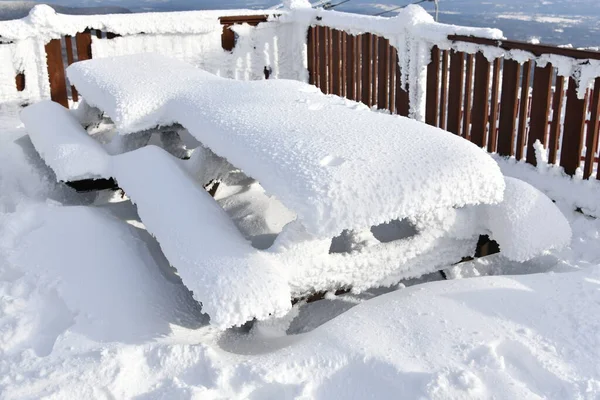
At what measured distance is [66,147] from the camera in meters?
3.60

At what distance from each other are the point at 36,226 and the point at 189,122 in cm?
105

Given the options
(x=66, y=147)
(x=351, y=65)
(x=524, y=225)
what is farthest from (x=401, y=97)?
(x=66, y=147)

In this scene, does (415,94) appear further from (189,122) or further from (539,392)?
A: (539,392)

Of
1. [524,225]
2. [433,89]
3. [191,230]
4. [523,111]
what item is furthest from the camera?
[433,89]

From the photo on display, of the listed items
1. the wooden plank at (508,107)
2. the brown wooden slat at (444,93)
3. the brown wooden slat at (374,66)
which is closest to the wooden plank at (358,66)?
the brown wooden slat at (374,66)

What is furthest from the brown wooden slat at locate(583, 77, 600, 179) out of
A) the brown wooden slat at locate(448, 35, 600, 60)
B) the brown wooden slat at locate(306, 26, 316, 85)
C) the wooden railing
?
the brown wooden slat at locate(306, 26, 316, 85)

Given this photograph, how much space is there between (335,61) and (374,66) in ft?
3.19

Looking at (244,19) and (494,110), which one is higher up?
(244,19)

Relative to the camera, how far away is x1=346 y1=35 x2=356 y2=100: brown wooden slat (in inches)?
271

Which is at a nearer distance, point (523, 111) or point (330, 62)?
point (523, 111)

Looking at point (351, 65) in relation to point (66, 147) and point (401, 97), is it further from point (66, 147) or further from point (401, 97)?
point (66, 147)

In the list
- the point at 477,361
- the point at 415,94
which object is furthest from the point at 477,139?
the point at 477,361

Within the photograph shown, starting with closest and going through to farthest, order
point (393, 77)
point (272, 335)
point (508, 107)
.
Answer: point (272, 335)
point (508, 107)
point (393, 77)

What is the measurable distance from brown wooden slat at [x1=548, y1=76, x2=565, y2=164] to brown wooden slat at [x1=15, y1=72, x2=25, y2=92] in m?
5.51
